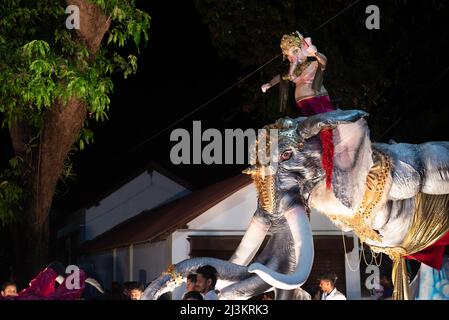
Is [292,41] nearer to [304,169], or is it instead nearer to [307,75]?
[307,75]

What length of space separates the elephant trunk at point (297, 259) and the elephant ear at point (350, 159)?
429 millimetres

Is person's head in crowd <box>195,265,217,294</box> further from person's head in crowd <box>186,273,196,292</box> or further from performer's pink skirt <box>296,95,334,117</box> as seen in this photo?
performer's pink skirt <box>296,95,334,117</box>

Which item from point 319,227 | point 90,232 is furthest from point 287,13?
point 90,232

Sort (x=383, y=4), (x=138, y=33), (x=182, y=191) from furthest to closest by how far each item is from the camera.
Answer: (x=182, y=191), (x=383, y=4), (x=138, y=33)

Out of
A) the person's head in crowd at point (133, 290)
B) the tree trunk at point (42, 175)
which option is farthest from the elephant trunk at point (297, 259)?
the tree trunk at point (42, 175)

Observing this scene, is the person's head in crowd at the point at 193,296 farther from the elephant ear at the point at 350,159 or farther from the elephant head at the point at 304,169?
the elephant ear at the point at 350,159

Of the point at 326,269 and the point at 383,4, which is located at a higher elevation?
the point at 383,4

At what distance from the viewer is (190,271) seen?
670 centimetres

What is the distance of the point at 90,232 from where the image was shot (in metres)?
19.3

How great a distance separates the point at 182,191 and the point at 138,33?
9018 millimetres

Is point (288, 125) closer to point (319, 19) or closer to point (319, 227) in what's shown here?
point (319, 227)

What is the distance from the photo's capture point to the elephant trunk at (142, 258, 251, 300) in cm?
664

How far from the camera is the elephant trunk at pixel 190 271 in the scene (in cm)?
664

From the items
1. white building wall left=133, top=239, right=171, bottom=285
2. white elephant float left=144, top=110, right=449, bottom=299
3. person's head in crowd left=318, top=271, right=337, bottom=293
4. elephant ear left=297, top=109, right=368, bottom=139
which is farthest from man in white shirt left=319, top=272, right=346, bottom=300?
white building wall left=133, top=239, right=171, bottom=285
